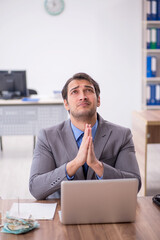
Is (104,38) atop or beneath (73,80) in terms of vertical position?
atop

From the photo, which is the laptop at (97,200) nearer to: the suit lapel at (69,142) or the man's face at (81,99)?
the suit lapel at (69,142)

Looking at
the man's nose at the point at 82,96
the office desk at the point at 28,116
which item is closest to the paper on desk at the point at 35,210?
the man's nose at the point at 82,96

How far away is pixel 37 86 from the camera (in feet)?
20.7

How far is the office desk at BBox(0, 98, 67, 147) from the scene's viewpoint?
4.84 meters

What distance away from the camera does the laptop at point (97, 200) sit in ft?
4.40

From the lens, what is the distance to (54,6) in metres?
6.07

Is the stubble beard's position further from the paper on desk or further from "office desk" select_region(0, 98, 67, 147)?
"office desk" select_region(0, 98, 67, 147)

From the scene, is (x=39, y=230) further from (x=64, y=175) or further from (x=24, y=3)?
(x=24, y=3)

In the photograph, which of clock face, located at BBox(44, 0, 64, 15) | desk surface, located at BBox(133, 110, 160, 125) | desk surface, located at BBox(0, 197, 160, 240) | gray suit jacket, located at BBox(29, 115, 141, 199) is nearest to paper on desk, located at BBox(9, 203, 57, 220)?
desk surface, located at BBox(0, 197, 160, 240)

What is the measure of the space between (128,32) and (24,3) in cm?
192

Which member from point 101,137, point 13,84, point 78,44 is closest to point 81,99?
point 101,137

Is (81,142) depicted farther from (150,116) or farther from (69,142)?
(150,116)

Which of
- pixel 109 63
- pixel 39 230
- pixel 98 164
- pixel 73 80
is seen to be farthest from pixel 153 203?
pixel 109 63

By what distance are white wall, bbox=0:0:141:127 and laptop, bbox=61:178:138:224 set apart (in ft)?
16.4
